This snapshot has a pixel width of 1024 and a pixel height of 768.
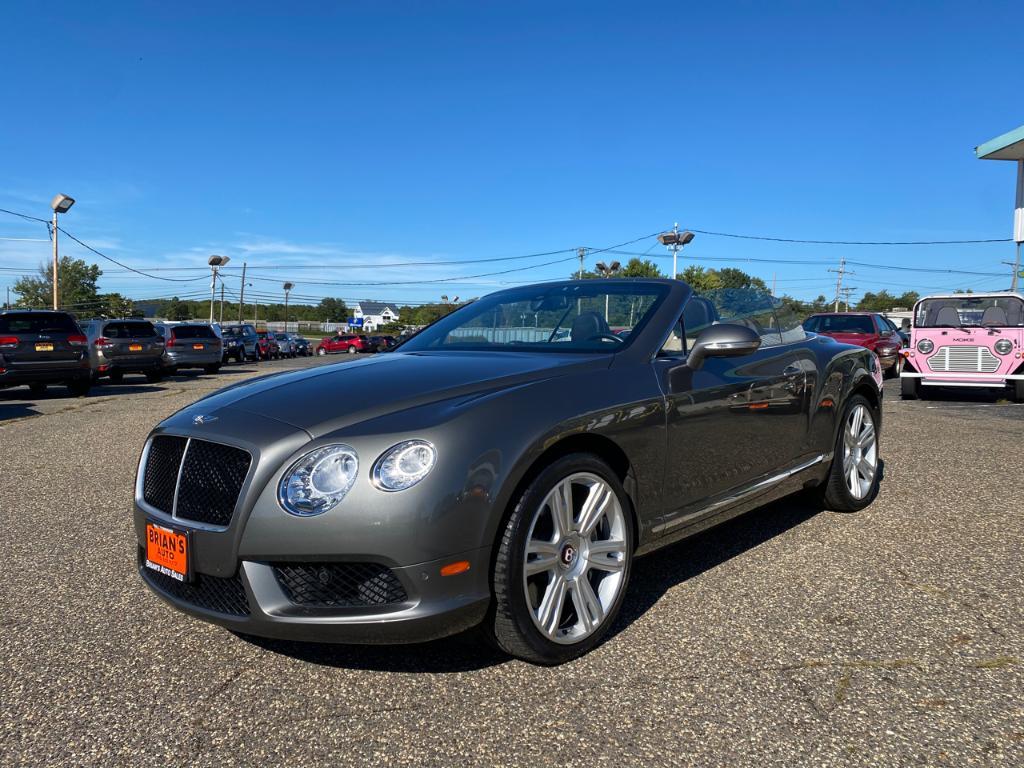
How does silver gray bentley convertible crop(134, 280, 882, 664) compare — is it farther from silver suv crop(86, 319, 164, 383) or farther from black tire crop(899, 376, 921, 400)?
silver suv crop(86, 319, 164, 383)

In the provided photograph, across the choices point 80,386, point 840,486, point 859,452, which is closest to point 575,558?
point 840,486

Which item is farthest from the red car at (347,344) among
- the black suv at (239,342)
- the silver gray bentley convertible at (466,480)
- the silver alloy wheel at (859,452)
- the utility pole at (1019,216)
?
the silver gray bentley convertible at (466,480)

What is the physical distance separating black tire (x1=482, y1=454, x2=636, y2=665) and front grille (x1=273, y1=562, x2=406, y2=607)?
0.35 m

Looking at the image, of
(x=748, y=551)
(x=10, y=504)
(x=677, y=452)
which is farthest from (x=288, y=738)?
(x=10, y=504)

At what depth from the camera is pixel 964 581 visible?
3621 millimetres

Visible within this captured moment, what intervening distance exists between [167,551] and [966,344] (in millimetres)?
12705

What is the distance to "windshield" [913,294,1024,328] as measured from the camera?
1202 cm

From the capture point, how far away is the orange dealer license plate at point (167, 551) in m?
2.63

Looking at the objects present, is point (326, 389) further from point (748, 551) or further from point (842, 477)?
point (842, 477)

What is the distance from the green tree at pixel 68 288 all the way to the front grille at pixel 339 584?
327ft

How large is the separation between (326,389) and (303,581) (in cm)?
78

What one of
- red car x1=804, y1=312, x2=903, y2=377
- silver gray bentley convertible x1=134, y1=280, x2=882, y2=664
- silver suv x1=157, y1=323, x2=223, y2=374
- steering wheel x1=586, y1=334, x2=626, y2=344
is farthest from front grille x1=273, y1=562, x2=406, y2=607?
silver suv x1=157, y1=323, x2=223, y2=374

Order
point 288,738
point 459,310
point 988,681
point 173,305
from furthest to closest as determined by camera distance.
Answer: point 173,305, point 459,310, point 988,681, point 288,738

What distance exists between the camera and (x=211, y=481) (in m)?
2.63
